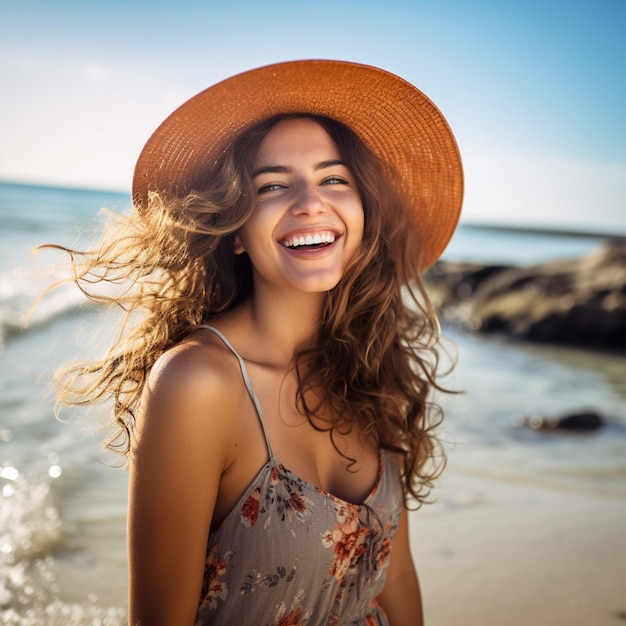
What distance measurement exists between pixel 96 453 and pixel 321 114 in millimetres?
3516

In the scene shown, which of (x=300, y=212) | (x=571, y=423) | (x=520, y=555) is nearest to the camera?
(x=300, y=212)

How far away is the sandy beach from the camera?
10.6 ft

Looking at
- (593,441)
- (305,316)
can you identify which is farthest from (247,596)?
(593,441)

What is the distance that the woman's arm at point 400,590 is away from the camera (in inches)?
102

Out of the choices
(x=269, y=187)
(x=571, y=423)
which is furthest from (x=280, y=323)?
(x=571, y=423)

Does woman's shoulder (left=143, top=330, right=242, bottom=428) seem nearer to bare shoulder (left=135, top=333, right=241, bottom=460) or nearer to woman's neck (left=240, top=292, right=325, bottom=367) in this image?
bare shoulder (left=135, top=333, right=241, bottom=460)

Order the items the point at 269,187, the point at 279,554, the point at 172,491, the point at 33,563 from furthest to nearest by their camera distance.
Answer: the point at 33,563 < the point at 269,187 < the point at 279,554 < the point at 172,491

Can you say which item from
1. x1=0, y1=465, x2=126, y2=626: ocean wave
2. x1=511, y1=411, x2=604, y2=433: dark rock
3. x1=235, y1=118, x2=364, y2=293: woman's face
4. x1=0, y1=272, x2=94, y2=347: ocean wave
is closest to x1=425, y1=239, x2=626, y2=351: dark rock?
x1=511, y1=411, x2=604, y2=433: dark rock

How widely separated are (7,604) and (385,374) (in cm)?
214

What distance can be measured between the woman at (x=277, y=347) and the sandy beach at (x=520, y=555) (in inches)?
34.1

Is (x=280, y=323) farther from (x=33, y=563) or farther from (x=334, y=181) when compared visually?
(x=33, y=563)

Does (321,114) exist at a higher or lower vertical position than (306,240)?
higher

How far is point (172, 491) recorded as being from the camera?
184 centimetres

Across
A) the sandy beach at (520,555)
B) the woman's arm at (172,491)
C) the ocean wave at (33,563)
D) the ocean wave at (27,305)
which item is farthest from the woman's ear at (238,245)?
the ocean wave at (27,305)
